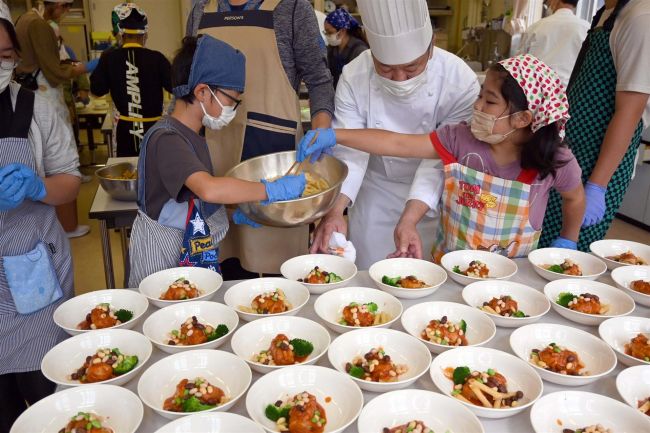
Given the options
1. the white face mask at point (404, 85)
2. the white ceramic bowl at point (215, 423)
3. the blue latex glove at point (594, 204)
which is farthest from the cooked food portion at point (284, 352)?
the blue latex glove at point (594, 204)

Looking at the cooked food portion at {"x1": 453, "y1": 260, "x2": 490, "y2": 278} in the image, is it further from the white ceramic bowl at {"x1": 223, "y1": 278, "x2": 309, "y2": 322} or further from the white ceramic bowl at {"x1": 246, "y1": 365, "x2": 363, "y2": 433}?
the white ceramic bowl at {"x1": 246, "y1": 365, "x2": 363, "y2": 433}

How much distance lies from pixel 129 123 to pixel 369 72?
2.40 m

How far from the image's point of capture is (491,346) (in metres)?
1.32

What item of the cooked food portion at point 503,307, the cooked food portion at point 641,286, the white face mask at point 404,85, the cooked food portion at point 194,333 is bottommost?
the cooked food portion at point 194,333

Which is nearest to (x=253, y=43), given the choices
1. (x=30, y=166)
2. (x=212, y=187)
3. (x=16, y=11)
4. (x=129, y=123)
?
(x=212, y=187)

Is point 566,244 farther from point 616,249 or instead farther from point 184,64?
point 184,64

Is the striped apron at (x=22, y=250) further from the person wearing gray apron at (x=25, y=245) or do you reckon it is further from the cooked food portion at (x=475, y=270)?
the cooked food portion at (x=475, y=270)

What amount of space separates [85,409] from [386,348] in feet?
2.27

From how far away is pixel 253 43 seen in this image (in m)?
2.07

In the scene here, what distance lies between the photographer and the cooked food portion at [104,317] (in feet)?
4.35

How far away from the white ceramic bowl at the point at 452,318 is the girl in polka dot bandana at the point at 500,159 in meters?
0.41

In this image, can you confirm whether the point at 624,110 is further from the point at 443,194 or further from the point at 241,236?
the point at 241,236

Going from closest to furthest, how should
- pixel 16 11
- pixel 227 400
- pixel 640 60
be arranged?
pixel 227 400, pixel 640 60, pixel 16 11

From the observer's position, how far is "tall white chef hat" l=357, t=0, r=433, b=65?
5.77ft
